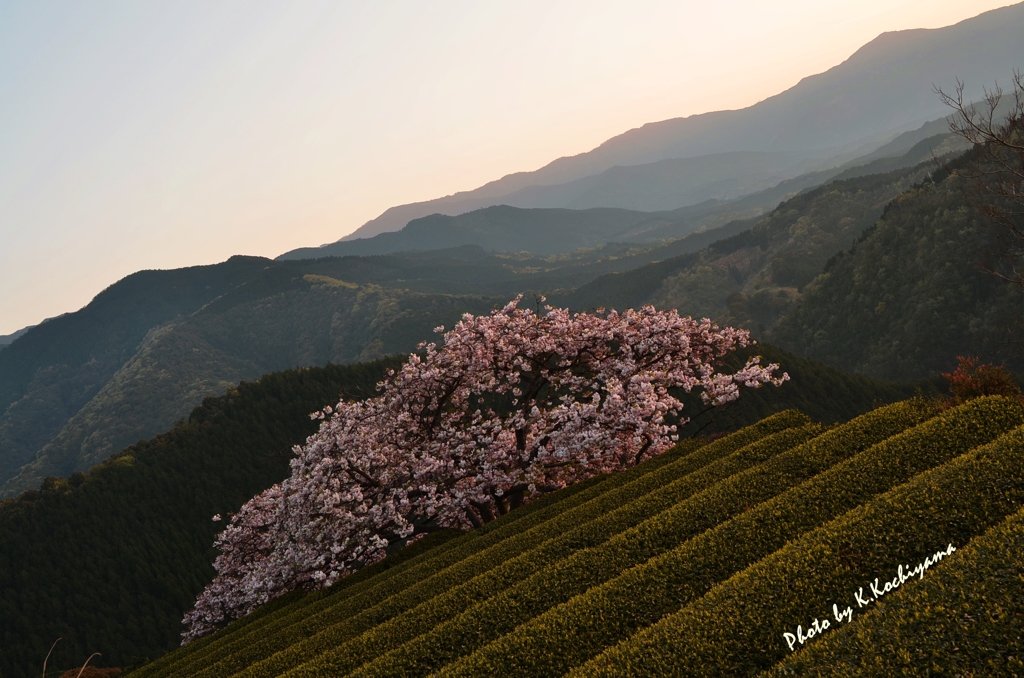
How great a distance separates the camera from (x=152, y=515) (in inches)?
2982

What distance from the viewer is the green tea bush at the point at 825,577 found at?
25.5 ft

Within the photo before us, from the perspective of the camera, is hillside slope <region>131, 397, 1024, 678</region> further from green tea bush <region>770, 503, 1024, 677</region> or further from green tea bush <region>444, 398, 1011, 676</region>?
green tea bush <region>770, 503, 1024, 677</region>

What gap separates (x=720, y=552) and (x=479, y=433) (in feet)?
57.5

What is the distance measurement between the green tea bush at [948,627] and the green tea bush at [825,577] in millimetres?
574

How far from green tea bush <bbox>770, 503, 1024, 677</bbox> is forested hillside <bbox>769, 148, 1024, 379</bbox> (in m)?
95.8

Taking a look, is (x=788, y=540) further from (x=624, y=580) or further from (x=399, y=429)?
(x=399, y=429)

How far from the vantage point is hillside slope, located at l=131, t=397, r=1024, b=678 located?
8219 mm

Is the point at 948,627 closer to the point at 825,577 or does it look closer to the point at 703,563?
the point at 825,577

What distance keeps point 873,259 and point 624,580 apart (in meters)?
129

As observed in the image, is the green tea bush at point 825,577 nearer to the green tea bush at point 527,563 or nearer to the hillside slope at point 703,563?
the hillside slope at point 703,563

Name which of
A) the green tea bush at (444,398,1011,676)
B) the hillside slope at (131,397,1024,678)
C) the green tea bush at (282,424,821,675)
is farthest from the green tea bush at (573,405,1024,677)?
the green tea bush at (282,424,821,675)

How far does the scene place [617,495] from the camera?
55.7 feet

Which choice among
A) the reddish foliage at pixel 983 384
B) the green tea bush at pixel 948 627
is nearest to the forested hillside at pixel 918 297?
the reddish foliage at pixel 983 384

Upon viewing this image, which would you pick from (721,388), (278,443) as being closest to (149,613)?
(278,443)
